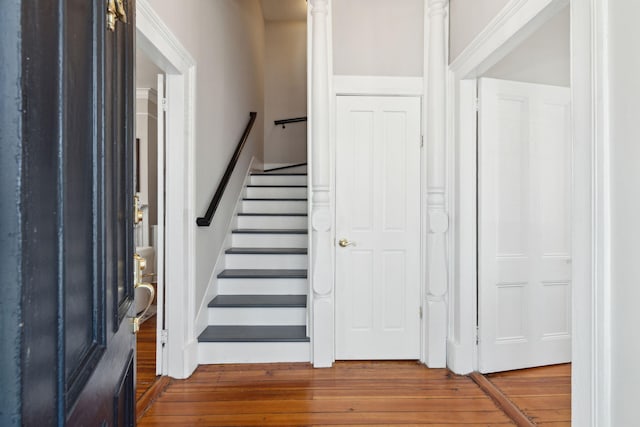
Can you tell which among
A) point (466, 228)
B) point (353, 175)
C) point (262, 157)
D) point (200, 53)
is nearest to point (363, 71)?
point (353, 175)

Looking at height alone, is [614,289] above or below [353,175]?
below

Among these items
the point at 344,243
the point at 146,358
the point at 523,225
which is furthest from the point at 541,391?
the point at 146,358

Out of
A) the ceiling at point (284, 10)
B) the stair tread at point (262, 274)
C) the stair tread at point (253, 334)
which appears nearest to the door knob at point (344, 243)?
the stair tread at point (262, 274)

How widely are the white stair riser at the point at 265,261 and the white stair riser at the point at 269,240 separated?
9.7 inches

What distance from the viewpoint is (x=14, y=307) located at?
393mm

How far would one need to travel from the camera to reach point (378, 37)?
272 centimetres

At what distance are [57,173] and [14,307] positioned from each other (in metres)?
0.18

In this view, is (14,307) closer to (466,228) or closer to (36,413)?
(36,413)

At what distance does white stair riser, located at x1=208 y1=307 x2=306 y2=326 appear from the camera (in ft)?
9.37

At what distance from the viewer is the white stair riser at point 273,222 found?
3752mm

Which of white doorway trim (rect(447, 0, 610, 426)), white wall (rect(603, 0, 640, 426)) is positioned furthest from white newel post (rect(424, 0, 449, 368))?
white wall (rect(603, 0, 640, 426))

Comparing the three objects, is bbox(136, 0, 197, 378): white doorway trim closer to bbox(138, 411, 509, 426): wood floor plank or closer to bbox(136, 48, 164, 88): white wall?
bbox(138, 411, 509, 426): wood floor plank

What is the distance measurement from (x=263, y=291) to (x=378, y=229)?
3.59 feet

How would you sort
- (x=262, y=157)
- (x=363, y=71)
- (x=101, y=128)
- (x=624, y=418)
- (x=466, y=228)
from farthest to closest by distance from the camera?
(x=262, y=157) < (x=363, y=71) < (x=466, y=228) < (x=624, y=418) < (x=101, y=128)
